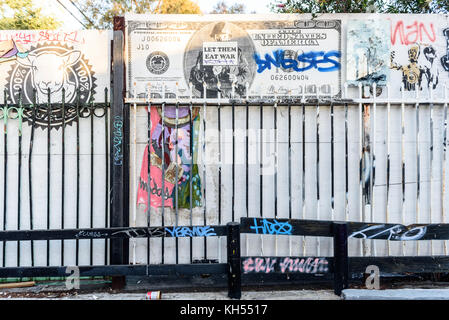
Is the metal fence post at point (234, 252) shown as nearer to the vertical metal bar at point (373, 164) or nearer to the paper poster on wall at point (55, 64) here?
the vertical metal bar at point (373, 164)

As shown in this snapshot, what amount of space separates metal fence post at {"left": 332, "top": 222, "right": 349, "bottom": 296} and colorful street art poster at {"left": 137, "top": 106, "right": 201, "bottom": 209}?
1.88 metres

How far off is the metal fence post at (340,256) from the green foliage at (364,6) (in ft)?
10.0

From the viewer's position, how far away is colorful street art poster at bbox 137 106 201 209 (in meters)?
4.43

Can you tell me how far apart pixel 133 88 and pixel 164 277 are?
272cm

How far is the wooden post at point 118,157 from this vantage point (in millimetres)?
4195

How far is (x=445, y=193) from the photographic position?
4.50 meters

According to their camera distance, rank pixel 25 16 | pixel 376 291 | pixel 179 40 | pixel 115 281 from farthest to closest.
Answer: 1. pixel 25 16
2. pixel 179 40
3. pixel 115 281
4. pixel 376 291

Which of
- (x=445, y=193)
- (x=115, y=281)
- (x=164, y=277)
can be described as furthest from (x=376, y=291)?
(x=115, y=281)

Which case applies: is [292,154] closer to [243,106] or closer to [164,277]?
[243,106]

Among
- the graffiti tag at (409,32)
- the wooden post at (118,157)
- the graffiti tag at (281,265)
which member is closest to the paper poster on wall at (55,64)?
the wooden post at (118,157)

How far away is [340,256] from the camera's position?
12.5ft

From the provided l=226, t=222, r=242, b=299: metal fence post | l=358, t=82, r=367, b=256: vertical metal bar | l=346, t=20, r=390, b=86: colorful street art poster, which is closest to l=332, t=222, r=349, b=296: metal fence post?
l=358, t=82, r=367, b=256: vertical metal bar

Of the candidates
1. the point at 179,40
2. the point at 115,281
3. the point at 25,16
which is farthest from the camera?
the point at 25,16

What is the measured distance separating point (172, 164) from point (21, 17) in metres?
4.41
